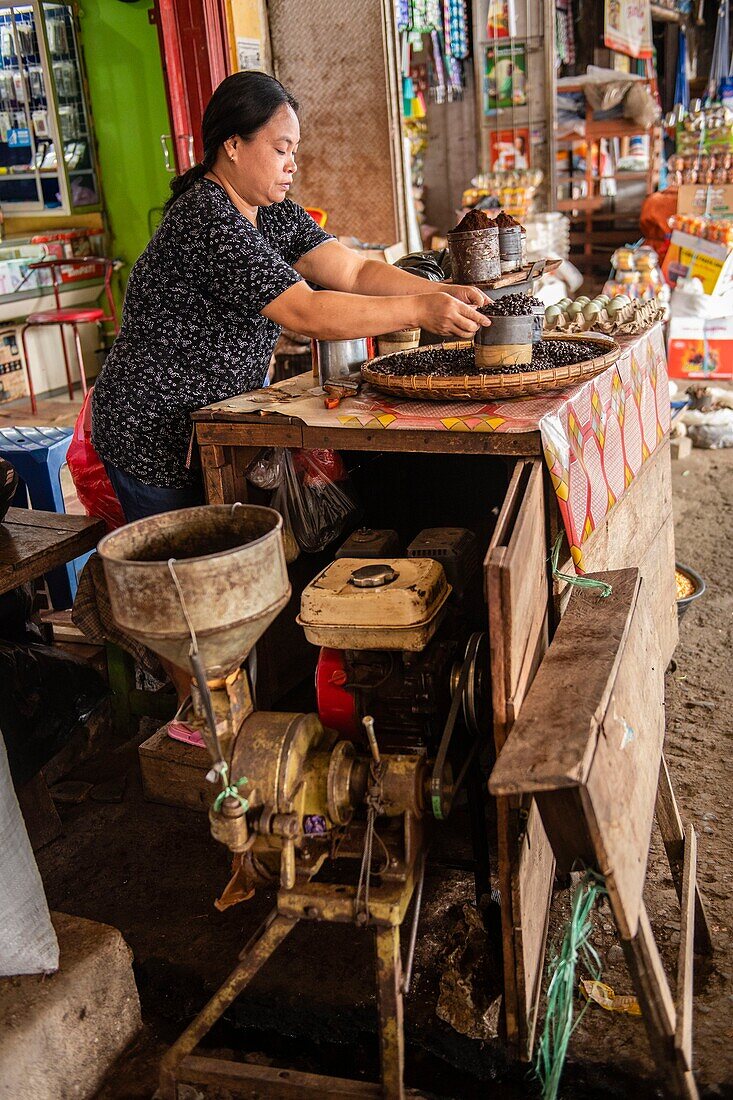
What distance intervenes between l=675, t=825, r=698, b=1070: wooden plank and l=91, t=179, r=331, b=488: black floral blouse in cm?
161

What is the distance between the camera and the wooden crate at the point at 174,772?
281 cm

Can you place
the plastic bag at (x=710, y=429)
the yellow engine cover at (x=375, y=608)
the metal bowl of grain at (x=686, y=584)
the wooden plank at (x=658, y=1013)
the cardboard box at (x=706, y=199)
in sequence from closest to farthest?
1. the wooden plank at (x=658, y=1013)
2. the yellow engine cover at (x=375, y=608)
3. the metal bowl of grain at (x=686, y=584)
4. the plastic bag at (x=710, y=429)
5. the cardboard box at (x=706, y=199)

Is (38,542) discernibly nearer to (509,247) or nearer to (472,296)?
(472,296)

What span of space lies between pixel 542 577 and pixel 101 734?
1.86 metres

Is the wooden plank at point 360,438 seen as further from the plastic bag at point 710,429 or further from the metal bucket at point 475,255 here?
the plastic bag at point 710,429

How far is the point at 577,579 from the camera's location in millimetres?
2197

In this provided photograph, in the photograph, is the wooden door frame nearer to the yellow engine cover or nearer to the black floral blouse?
the black floral blouse

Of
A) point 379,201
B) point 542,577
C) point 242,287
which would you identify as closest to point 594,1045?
point 542,577

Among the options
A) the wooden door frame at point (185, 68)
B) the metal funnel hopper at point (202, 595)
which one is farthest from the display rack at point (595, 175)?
the metal funnel hopper at point (202, 595)

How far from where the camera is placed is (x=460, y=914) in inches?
95.5

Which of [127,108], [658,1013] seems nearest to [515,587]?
[658,1013]

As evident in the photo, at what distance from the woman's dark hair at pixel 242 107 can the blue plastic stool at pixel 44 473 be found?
1497mm

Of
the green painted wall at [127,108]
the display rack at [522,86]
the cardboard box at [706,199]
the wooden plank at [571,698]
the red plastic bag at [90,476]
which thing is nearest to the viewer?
the wooden plank at [571,698]

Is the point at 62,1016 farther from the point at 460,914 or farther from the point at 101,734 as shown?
the point at 101,734
